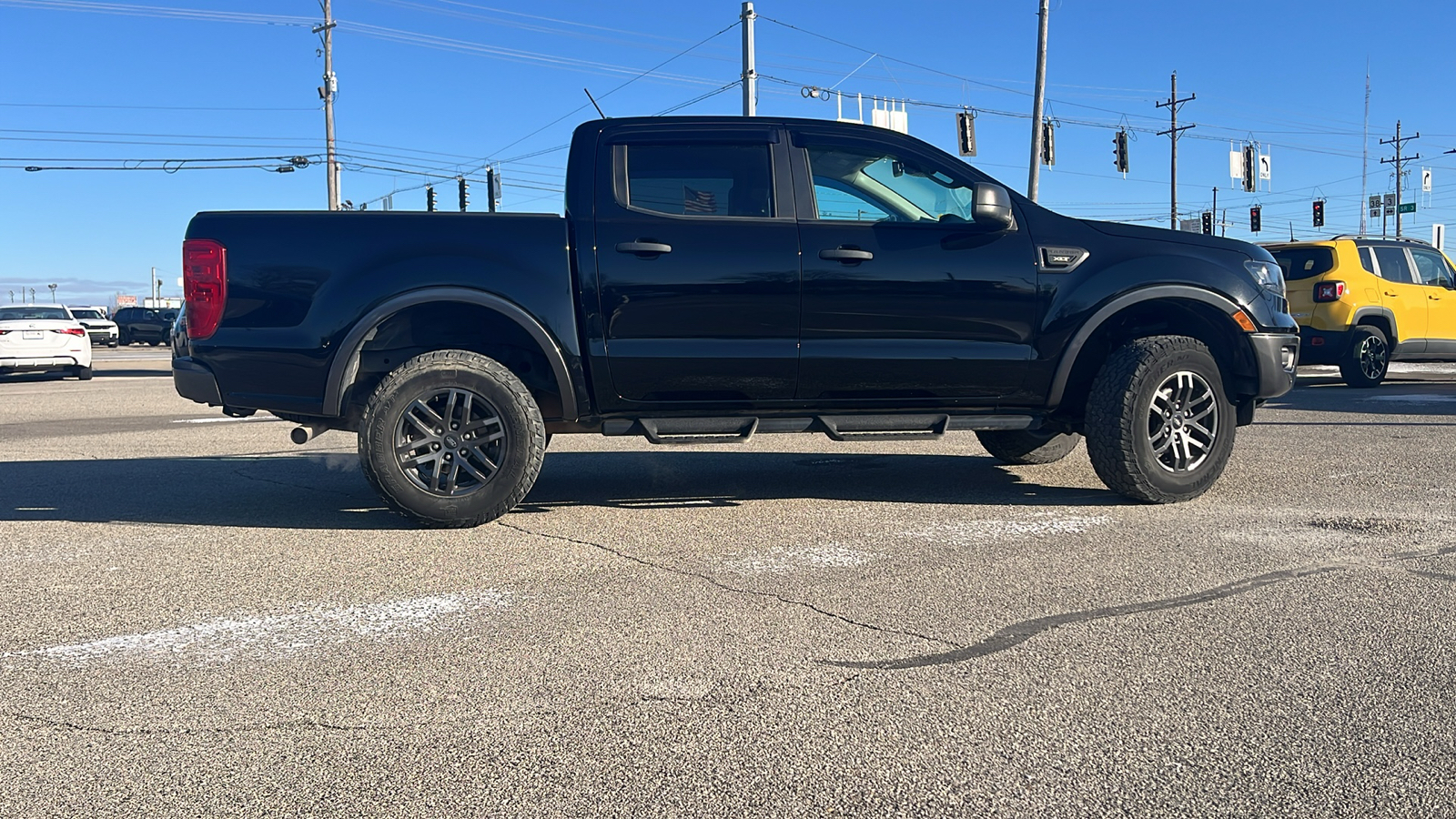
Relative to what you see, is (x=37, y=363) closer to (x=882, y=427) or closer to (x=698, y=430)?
(x=698, y=430)

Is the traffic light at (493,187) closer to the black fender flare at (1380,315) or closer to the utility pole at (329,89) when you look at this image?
the utility pole at (329,89)

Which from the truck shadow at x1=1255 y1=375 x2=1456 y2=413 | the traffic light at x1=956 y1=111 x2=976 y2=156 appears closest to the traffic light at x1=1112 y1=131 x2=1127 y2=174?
the traffic light at x1=956 y1=111 x2=976 y2=156

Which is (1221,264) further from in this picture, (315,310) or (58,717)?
(58,717)

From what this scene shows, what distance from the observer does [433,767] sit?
8.91ft

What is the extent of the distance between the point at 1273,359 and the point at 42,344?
19.7 m

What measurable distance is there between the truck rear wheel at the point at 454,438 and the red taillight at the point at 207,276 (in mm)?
852

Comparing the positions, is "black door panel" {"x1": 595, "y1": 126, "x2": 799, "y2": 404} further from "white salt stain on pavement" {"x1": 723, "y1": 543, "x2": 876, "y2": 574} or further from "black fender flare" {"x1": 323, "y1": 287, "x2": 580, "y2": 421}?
"white salt stain on pavement" {"x1": 723, "y1": 543, "x2": 876, "y2": 574}

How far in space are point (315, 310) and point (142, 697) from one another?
102 inches

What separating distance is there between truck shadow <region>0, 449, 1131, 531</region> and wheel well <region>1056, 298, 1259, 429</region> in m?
0.62

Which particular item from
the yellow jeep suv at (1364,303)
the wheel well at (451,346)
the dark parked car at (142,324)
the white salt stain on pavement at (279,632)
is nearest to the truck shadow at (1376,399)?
the yellow jeep suv at (1364,303)

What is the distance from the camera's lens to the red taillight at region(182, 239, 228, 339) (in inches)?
212

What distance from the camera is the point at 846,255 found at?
18.6ft

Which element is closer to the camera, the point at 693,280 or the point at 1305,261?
the point at 693,280

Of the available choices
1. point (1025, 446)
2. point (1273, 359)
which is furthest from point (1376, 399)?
point (1273, 359)
